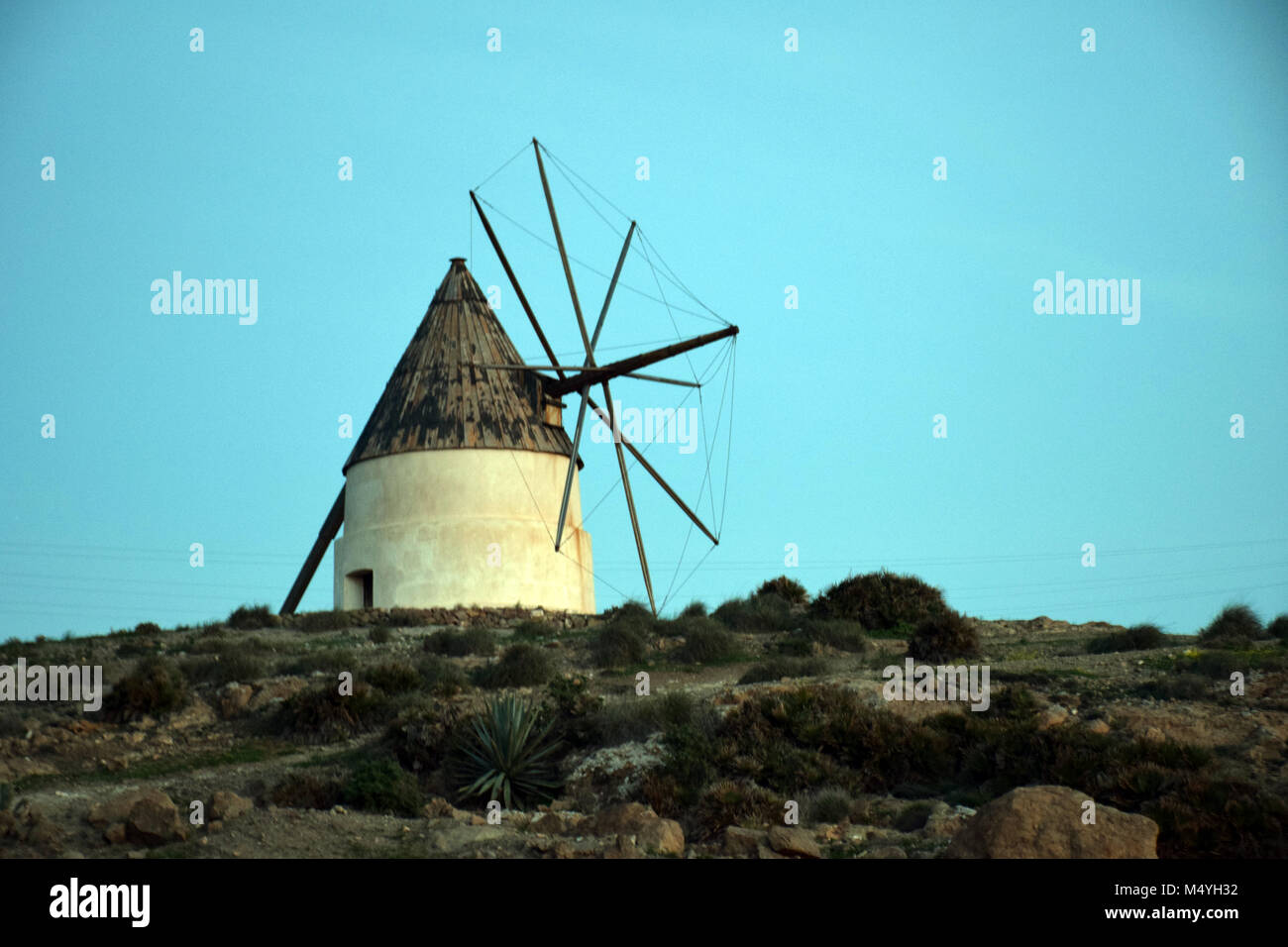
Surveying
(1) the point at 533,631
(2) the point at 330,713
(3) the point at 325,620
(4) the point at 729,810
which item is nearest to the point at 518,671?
(2) the point at 330,713

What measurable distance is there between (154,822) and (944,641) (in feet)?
33.7

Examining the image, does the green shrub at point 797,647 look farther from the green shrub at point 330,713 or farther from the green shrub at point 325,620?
the green shrub at point 325,620

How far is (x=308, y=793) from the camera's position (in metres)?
12.2

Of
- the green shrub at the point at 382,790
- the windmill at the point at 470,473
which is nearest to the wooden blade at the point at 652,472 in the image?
the windmill at the point at 470,473

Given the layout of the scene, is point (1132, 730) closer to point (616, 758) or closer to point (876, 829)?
point (876, 829)

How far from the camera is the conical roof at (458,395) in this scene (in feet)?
80.7

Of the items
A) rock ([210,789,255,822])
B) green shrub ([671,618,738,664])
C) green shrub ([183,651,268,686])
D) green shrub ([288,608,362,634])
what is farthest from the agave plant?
green shrub ([288,608,362,634])

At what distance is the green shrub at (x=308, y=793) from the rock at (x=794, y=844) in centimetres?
417

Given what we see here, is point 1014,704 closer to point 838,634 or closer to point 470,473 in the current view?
point 838,634

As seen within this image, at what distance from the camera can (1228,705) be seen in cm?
1310

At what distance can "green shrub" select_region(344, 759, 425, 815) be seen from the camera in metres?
11.6
